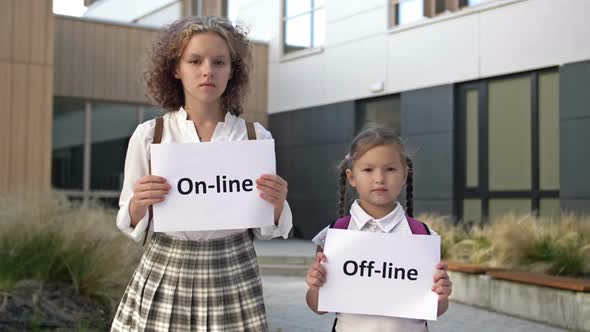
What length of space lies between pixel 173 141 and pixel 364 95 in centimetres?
1281

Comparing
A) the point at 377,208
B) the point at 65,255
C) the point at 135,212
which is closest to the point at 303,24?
the point at 65,255

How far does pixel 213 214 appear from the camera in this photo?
226 cm

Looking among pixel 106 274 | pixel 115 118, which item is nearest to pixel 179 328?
pixel 106 274

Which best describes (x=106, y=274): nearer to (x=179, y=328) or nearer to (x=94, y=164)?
(x=179, y=328)

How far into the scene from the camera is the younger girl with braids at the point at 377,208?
2.45 metres

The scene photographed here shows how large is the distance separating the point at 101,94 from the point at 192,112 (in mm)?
13693

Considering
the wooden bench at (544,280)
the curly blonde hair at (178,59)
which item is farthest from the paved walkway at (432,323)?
the curly blonde hair at (178,59)

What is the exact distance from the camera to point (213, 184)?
2299mm

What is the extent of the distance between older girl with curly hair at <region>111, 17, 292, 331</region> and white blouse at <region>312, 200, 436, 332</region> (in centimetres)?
32

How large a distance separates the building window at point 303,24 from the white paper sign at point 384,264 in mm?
13900

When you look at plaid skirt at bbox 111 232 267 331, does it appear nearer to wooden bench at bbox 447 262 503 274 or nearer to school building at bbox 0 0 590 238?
wooden bench at bbox 447 262 503 274

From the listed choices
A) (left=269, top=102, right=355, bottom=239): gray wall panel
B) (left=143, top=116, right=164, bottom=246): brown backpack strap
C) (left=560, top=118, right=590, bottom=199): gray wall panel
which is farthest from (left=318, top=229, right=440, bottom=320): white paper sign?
(left=269, top=102, right=355, bottom=239): gray wall panel

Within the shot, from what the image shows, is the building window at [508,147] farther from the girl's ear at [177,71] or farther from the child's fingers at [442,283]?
the girl's ear at [177,71]

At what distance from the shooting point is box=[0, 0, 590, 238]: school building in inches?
447
